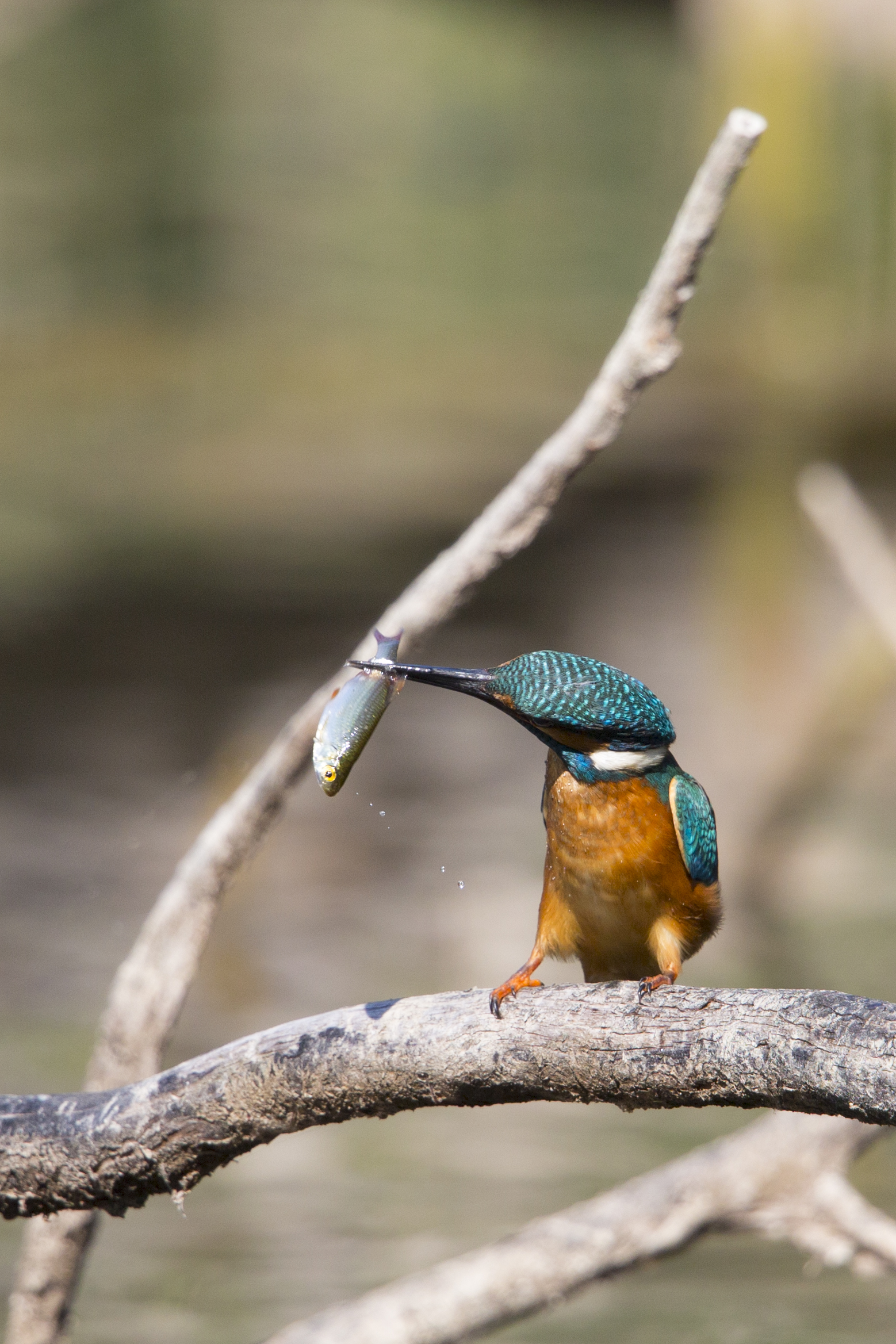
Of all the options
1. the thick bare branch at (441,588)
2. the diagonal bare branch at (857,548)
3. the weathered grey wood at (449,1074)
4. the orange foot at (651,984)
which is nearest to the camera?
the weathered grey wood at (449,1074)

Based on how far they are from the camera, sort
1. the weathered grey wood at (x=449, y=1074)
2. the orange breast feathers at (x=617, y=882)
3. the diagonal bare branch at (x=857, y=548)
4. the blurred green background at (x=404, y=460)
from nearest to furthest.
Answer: the weathered grey wood at (x=449, y=1074) < the orange breast feathers at (x=617, y=882) < the diagonal bare branch at (x=857, y=548) < the blurred green background at (x=404, y=460)

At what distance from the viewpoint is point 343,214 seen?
20.1ft

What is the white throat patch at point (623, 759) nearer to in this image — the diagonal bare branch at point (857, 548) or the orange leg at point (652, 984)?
the orange leg at point (652, 984)

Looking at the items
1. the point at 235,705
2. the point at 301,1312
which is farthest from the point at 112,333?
the point at 301,1312

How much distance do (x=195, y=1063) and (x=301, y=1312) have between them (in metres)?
1.41

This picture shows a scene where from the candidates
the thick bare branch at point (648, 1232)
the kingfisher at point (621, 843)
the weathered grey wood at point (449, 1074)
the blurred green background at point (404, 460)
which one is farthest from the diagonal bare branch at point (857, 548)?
the weathered grey wood at point (449, 1074)

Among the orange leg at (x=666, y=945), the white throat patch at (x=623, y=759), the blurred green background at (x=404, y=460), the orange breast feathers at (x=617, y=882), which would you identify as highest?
the blurred green background at (x=404, y=460)

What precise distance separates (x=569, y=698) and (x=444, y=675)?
0.34ft

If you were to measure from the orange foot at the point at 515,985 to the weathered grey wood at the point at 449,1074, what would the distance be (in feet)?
0.04

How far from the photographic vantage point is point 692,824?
51.4 inches

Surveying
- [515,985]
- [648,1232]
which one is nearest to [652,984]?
[515,985]

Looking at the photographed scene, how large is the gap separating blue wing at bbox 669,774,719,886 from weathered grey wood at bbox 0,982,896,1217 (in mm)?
211

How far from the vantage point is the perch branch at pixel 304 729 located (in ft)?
5.21

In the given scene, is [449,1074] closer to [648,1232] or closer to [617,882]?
[617,882]
